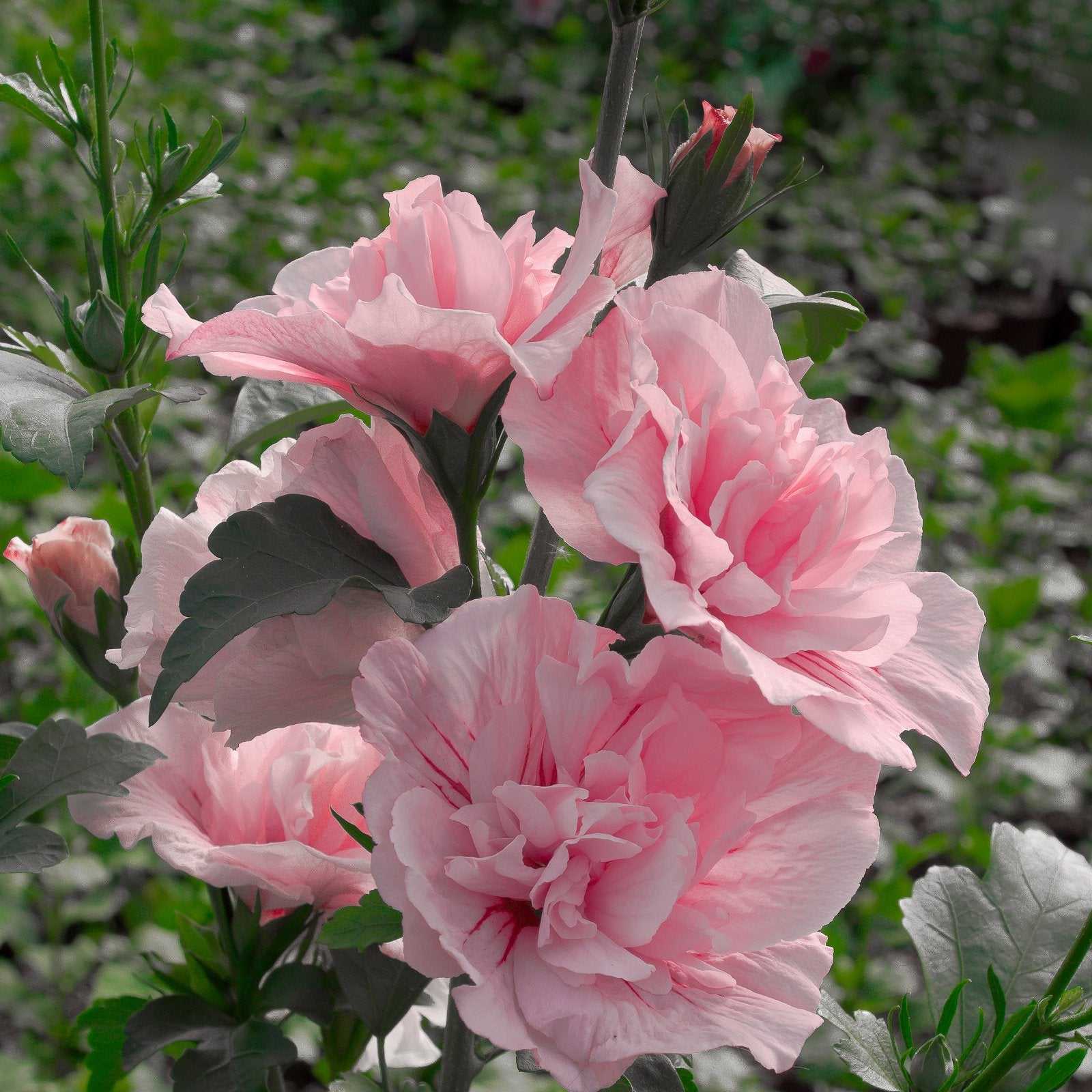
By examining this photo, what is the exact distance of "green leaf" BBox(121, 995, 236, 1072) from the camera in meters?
0.51

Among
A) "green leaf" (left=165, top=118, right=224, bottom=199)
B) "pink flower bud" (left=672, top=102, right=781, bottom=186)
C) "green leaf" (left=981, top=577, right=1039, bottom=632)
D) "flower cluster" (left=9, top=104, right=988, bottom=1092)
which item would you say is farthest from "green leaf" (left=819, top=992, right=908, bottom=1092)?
"green leaf" (left=981, top=577, right=1039, bottom=632)

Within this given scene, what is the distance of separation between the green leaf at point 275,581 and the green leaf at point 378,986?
188mm

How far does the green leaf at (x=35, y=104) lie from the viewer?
0.50 meters

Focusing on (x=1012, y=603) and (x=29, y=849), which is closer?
(x=29, y=849)

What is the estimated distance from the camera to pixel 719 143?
44 centimetres

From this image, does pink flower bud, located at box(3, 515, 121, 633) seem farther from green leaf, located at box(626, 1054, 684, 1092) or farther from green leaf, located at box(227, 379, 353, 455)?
green leaf, located at box(626, 1054, 684, 1092)

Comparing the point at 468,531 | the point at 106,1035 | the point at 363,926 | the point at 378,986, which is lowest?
the point at 106,1035

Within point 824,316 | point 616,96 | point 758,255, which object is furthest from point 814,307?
point 758,255

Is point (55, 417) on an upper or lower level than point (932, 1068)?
upper

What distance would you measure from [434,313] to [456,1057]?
0.33 metres

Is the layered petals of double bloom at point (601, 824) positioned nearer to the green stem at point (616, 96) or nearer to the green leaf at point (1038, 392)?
the green stem at point (616, 96)

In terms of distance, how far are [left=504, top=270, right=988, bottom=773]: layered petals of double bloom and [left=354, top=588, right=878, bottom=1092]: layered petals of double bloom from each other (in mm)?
24

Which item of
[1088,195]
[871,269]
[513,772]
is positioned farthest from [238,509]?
[1088,195]

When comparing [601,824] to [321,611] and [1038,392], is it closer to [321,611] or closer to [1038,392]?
[321,611]
